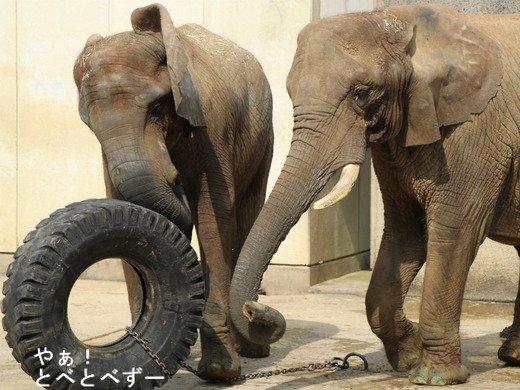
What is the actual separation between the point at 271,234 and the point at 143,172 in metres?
0.89

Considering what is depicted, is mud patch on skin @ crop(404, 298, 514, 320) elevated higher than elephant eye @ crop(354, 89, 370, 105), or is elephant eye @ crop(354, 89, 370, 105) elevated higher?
elephant eye @ crop(354, 89, 370, 105)

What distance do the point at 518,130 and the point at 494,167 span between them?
0.28m

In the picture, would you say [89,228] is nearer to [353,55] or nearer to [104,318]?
[353,55]

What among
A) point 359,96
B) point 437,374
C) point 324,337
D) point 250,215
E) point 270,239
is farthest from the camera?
point 324,337

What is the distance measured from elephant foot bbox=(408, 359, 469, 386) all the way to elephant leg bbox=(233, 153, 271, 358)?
4.21 feet

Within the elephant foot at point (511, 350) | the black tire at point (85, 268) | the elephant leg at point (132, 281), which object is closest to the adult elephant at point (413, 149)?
the black tire at point (85, 268)

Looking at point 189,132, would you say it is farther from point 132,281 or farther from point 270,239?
point 270,239

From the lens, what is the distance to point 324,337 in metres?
7.88

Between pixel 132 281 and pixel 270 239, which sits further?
pixel 132 281

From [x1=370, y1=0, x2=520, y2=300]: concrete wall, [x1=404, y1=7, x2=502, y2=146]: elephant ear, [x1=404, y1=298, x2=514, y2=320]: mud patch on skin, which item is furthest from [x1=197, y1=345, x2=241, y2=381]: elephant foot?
[x1=370, y1=0, x2=520, y2=300]: concrete wall

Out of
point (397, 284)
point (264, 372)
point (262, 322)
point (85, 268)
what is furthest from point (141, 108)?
point (397, 284)

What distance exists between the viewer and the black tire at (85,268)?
16.5ft

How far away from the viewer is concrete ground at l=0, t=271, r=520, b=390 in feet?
20.3

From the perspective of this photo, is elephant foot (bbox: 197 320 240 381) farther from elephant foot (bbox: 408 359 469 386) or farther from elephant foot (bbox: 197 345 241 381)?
elephant foot (bbox: 408 359 469 386)
